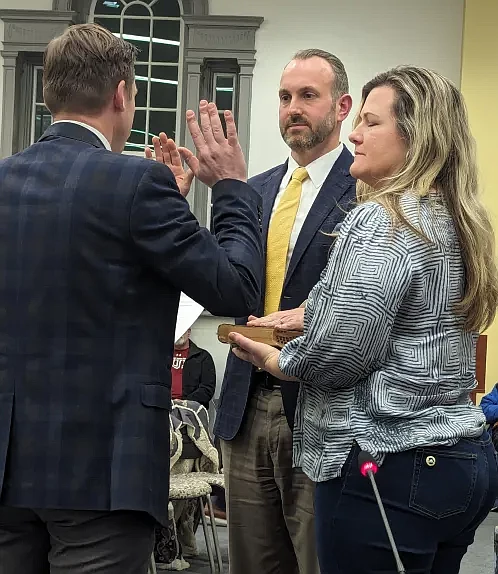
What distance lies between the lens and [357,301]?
1.66m

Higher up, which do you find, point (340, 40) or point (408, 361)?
point (340, 40)

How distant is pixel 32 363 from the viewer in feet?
5.23

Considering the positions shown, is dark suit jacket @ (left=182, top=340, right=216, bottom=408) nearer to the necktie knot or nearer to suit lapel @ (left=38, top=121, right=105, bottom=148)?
the necktie knot

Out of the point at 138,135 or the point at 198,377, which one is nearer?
the point at 198,377

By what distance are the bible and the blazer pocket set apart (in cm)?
35

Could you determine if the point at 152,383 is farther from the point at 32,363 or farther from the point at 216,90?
the point at 216,90

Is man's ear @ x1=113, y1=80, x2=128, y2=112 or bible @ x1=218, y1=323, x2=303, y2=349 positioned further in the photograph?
bible @ x1=218, y1=323, x2=303, y2=349

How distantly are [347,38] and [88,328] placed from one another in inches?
280

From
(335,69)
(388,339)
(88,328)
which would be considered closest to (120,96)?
(88,328)

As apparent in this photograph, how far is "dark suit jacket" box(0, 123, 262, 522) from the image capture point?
1578 mm

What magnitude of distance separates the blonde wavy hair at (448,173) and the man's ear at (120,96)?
48 cm

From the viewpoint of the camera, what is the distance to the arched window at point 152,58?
8.70m

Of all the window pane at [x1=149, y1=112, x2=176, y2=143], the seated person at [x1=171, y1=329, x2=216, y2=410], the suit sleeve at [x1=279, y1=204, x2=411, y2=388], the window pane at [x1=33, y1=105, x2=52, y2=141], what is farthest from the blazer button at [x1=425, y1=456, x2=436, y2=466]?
the window pane at [x1=33, y1=105, x2=52, y2=141]

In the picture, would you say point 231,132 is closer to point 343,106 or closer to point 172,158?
point 172,158
